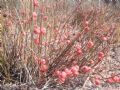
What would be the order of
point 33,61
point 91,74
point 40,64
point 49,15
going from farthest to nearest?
point 49,15, point 91,74, point 33,61, point 40,64

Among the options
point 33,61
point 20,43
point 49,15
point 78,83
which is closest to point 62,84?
point 78,83

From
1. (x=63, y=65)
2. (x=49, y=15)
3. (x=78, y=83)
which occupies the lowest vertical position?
(x=78, y=83)

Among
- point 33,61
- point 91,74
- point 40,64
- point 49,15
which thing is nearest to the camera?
point 40,64

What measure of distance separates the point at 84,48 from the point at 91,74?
11.9 inches

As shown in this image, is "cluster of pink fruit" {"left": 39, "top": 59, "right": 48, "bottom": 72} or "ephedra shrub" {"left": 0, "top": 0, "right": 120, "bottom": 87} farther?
"ephedra shrub" {"left": 0, "top": 0, "right": 120, "bottom": 87}

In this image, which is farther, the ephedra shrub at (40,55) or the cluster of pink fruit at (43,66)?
the ephedra shrub at (40,55)

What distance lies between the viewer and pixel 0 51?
308 centimetres

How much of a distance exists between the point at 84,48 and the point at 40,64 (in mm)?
686

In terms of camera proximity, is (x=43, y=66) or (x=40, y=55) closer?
(x=43, y=66)

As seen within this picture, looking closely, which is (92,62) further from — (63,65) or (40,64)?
(40,64)

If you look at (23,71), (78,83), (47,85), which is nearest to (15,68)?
(23,71)

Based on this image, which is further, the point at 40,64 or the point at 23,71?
the point at 23,71

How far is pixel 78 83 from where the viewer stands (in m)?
3.16

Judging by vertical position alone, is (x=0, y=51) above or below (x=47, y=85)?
above
